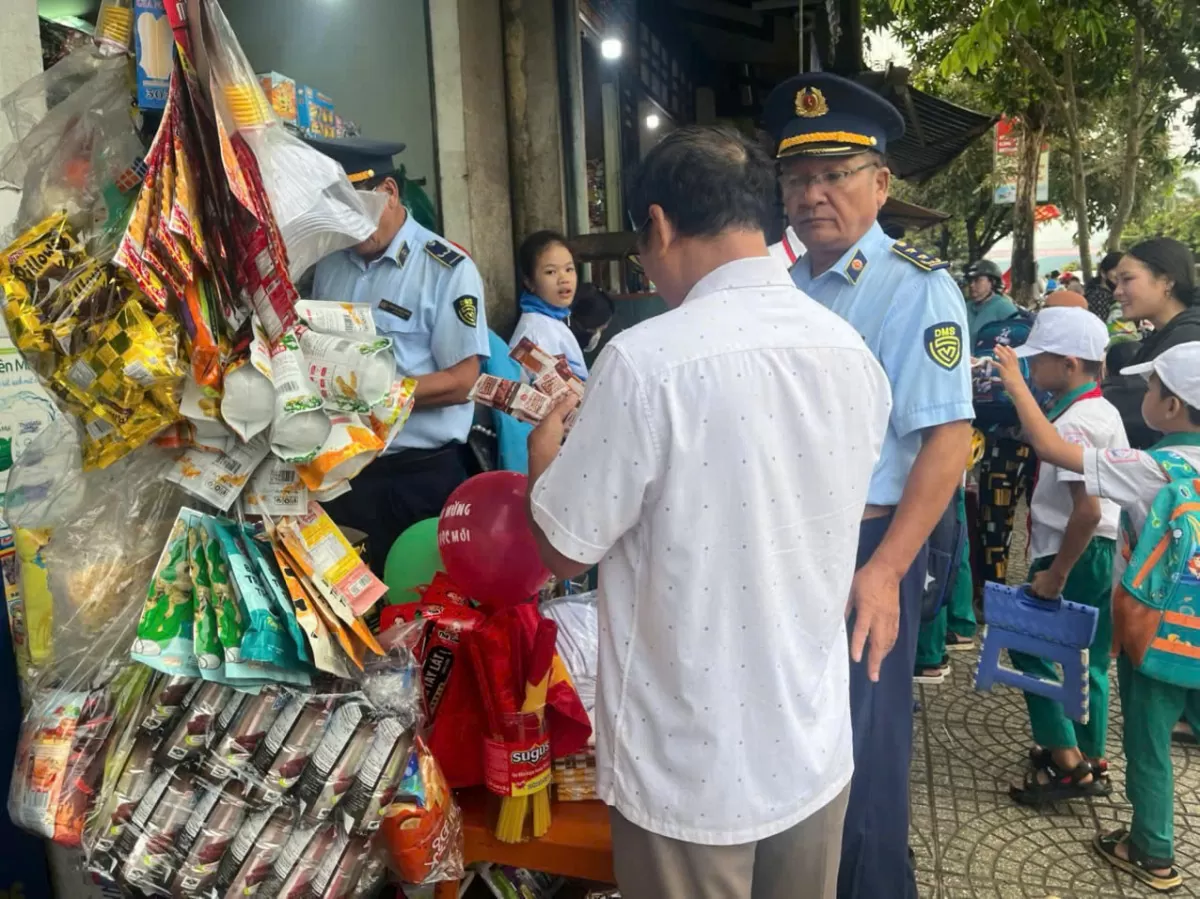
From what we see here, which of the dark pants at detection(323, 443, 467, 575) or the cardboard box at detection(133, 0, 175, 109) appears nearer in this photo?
the cardboard box at detection(133, 0, 175, 109)

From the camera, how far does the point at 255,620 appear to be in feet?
4.64

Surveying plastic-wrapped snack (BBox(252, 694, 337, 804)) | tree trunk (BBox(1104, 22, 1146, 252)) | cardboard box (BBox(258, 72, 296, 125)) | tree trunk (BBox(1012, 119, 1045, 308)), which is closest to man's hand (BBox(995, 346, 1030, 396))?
plastic-wrapped snack (BBox(252, 694, 337, 804))

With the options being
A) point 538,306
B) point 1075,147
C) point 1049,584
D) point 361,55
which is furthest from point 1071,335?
point 1075,147

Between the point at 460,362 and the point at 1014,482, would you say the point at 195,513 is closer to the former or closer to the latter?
the point at 460,362

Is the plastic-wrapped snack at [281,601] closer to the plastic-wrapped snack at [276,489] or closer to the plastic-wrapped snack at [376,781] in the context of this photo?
the plastic-wrapped snack at [276,489]

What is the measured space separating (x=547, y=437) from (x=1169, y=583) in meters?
1.96

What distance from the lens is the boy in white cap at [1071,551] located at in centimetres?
304

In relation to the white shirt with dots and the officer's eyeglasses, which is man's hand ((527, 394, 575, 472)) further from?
the officer's eyeglasses

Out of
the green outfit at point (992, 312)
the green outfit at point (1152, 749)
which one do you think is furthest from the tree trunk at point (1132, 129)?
the green outfit at point (1152, 749)

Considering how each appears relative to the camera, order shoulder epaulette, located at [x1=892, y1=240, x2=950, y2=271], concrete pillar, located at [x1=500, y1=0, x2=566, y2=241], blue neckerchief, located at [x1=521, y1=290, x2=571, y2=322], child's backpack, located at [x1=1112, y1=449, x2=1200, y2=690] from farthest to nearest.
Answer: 1. concrete pillar, located at [x1=500, y1=0, x2=566, y2=241]
2. blue neckerchief, located at [x1=521, y1=290, x2=571, y2=322]
3. child's backpack, located at [x1=1112, y1=449, x2=1200, y2=690]
4. shoulder epaulette, located at [x1=892, y1=240, x2=950, y2=271]

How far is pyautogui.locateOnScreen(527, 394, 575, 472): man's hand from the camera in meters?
1.52

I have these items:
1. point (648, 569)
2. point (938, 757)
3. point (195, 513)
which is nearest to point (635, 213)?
point (648, 569)

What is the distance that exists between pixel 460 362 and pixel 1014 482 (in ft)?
11.5

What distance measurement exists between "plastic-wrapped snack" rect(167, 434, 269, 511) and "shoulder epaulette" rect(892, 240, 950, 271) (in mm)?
1505
